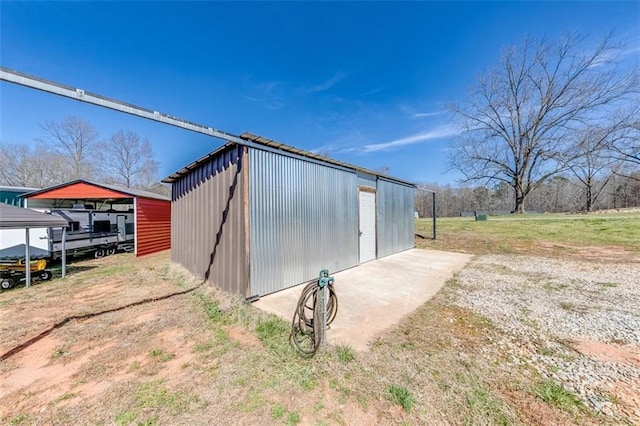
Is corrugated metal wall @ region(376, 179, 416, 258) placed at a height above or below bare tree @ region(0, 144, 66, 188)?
below

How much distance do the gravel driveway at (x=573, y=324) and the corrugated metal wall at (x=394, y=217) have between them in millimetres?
2820

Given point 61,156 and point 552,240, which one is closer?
point 552,240

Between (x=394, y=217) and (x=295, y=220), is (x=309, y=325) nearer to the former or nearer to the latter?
(x=295, y=220)

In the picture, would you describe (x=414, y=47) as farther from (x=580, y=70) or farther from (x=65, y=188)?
(x=580, y=70)

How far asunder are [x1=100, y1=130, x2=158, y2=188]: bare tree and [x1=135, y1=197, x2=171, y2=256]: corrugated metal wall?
55.2ft

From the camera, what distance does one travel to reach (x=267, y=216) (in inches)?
173

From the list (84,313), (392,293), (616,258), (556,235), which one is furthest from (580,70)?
(84,313)

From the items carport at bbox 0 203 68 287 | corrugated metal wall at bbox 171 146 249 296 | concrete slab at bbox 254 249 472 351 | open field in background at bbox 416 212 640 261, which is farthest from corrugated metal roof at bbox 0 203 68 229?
open field in background at bbox 416 212 640 261

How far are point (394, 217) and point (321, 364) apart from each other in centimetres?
723

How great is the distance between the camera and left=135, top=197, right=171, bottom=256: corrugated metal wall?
9.62m

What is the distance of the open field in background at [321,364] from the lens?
6.11 ft

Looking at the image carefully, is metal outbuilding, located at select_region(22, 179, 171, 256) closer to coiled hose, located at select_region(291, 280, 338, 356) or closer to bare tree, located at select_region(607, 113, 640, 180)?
coiled hose, located at select_region(291, 280, 338, 356)

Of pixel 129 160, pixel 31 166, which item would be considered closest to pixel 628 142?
pixel 129 160

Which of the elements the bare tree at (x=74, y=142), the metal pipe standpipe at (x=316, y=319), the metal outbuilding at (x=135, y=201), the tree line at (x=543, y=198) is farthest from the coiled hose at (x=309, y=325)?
the tree line at (x=543, y=198)
